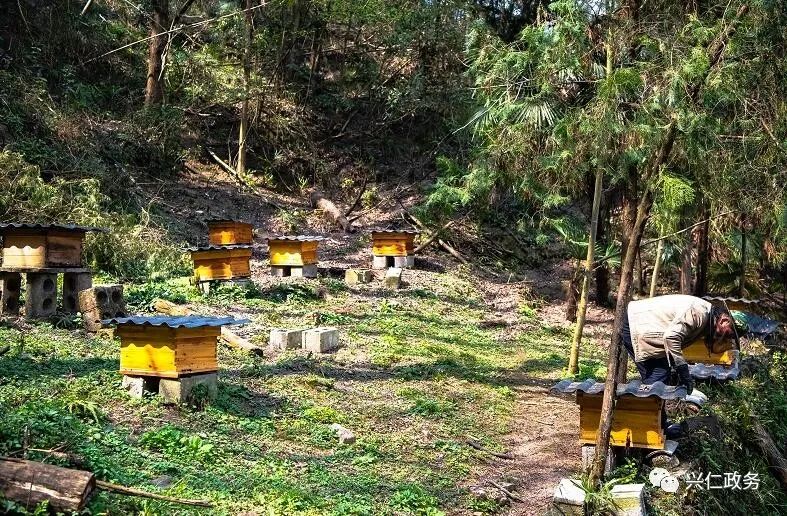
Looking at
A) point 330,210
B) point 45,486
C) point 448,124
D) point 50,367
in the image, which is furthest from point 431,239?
point 45,486

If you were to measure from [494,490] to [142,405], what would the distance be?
3.55 meters

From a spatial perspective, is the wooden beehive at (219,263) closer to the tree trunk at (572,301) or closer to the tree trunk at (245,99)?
the tree trunk at (572,301)

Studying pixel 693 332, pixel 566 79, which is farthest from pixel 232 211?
pixel 693 332

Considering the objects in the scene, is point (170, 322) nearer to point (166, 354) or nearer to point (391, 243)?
point (166, 354)

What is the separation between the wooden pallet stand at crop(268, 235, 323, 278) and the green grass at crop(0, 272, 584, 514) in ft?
9.18

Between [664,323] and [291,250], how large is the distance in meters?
9.66

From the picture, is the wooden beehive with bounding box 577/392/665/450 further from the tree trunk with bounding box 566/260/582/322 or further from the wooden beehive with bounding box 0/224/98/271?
the tree trunk with bounding box 566/260/582/322

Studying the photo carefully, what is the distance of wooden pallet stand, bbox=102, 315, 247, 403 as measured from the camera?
26.8 feet

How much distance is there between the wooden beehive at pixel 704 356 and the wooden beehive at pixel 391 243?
8.60 m

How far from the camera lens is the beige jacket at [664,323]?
27.6 feet

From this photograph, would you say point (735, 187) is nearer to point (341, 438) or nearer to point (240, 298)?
point (341, 438)

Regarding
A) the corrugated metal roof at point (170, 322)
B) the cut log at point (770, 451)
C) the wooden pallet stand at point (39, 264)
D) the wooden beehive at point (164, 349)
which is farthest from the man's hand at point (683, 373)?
the wooden pallet stand at point (39, 264)

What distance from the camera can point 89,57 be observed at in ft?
76.7

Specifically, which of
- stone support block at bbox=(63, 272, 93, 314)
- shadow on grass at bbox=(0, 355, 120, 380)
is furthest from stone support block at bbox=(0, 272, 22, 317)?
shadow on grass at bbox=(0, 355, 120, 380)
